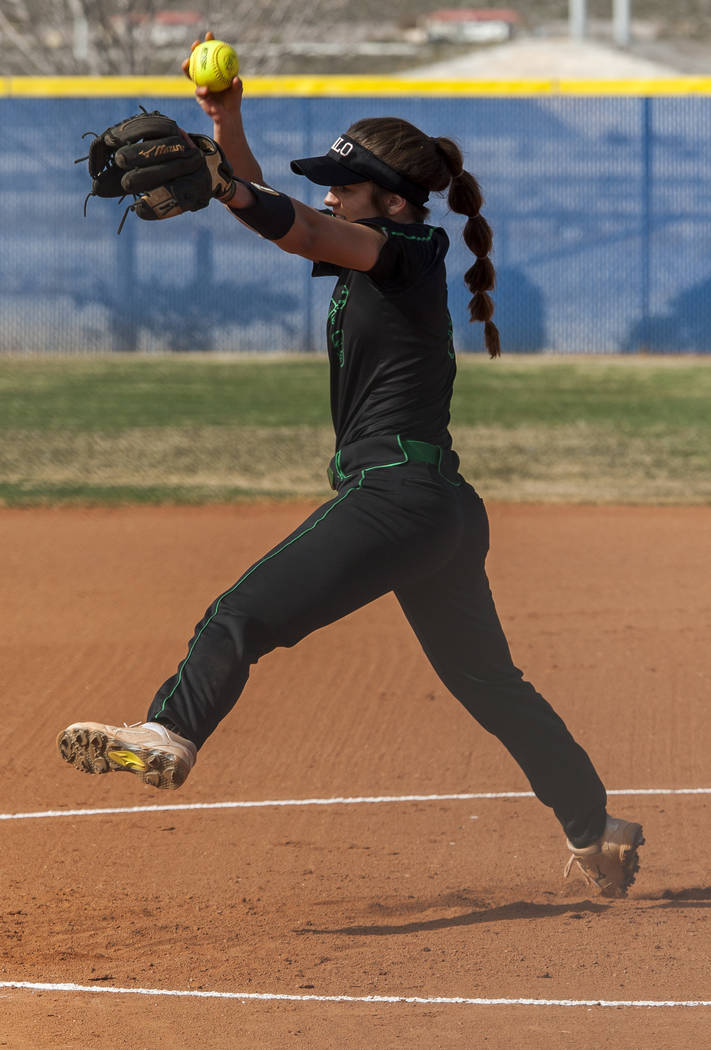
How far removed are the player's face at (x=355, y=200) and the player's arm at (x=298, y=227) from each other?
0.35m

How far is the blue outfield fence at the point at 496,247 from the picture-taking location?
21.8m

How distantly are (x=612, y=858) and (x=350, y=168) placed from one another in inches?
84.6

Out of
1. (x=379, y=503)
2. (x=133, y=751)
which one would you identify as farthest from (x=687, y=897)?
(x=133, y=751)

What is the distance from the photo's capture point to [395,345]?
4.15 metres

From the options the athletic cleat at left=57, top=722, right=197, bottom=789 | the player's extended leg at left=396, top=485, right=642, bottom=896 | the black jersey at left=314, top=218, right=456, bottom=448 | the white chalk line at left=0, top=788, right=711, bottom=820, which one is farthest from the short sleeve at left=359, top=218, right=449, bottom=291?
the white chalk line at left=0, top=788, right=711, bottom=820

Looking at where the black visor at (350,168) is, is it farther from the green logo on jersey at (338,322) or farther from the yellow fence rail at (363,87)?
the yellow fence rail at (363,87)

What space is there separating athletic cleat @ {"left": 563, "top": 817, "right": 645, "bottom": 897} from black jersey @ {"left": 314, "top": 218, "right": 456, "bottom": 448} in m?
1.31

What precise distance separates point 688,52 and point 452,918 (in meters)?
47.1

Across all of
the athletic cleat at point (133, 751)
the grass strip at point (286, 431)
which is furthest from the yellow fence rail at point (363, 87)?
the athletic cleat at point (133, 751)

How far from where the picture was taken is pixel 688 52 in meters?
48.1

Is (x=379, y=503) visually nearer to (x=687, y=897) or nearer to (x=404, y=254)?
(x=404, y=254)

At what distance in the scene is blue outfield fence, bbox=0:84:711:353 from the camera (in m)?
21.8

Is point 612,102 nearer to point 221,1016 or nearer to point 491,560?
point 491,560

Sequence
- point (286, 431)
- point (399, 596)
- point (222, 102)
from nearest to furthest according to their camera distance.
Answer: point (399, 596) < point (222, 102) < point (286, 431)
